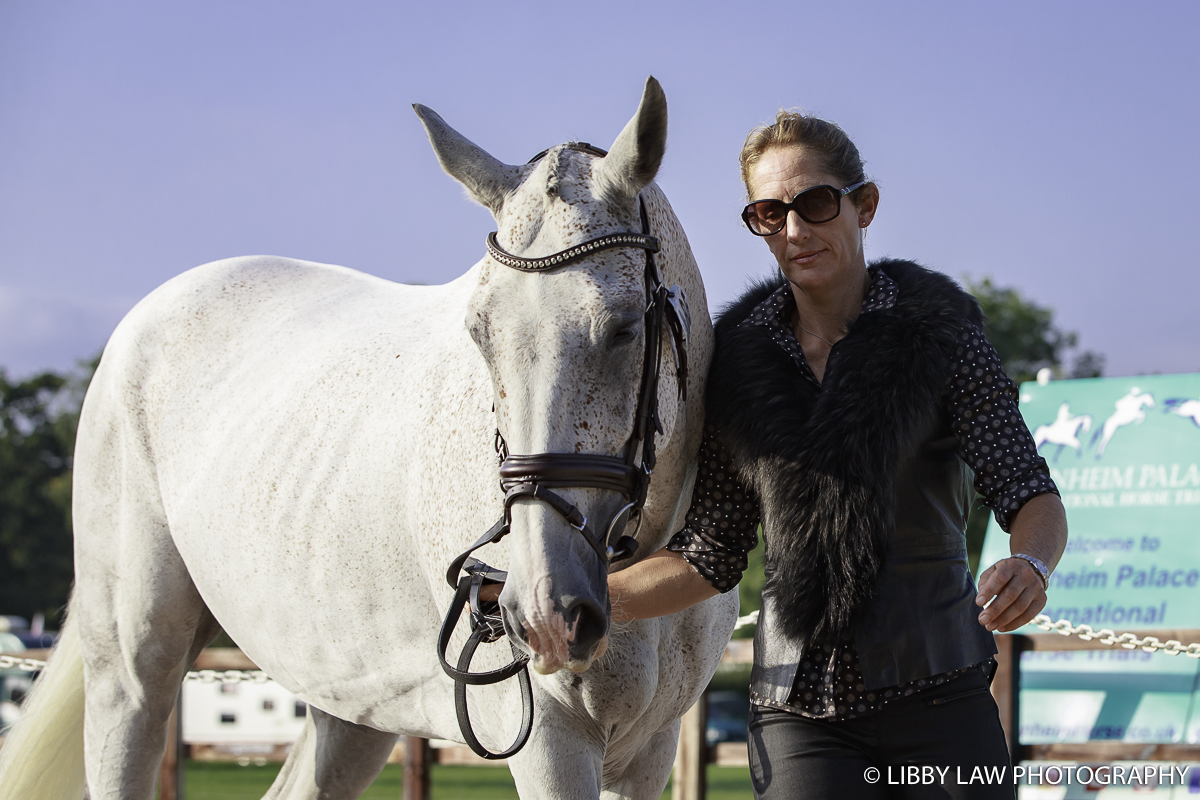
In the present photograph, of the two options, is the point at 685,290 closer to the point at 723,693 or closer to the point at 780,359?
the point at 780,359

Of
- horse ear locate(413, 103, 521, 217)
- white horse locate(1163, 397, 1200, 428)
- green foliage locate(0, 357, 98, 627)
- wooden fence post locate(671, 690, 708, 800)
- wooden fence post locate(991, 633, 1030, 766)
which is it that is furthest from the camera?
green foliage locate(0, 357, 98, 627)

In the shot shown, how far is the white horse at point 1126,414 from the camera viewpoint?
19.3 feet

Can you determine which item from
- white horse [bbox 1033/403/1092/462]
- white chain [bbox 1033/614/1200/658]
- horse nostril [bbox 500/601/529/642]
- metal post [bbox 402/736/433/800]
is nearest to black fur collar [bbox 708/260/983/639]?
horse nostril [bbox 500/601/529/642]

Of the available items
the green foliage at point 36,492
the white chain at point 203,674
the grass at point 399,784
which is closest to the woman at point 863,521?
the white chain at point 203,674

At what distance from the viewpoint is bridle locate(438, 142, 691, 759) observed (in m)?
1.80

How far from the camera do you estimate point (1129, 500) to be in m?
5.85

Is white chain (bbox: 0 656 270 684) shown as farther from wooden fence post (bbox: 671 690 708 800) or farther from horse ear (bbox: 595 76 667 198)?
horse ear (bbox: 595 76 667 198)

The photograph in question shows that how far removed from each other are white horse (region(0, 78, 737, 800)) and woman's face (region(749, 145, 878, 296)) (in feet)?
0.72

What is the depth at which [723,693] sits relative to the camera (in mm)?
30797

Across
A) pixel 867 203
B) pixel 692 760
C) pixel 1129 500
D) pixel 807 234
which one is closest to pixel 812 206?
pixel 807 234

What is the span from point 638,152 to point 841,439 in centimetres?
65

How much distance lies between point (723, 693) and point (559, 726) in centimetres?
2978

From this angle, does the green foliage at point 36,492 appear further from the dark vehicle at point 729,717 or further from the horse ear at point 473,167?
the horse ear at point 473,167

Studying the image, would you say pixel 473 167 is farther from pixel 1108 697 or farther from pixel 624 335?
pixel 1108 697
